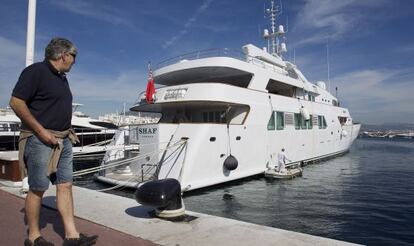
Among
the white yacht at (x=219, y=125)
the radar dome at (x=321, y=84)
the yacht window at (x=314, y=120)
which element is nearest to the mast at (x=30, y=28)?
the white yacht at (x=219, y=125)

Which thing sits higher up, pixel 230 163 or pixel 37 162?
pixel 37 162

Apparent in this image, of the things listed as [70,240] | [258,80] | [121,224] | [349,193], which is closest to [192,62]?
[258,80]

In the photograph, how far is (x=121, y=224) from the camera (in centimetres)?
432

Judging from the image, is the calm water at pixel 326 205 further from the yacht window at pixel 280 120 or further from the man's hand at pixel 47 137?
the man's hand at pixel 47 137

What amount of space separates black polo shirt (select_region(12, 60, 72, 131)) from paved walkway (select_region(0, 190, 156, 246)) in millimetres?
1324

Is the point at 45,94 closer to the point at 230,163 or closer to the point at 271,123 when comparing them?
the point at 230,163

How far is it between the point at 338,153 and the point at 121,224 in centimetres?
2437

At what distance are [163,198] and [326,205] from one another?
23.2 ft

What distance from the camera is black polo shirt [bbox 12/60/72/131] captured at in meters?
3.05

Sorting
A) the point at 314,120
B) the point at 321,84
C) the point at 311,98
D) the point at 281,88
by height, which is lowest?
the point at 314,120

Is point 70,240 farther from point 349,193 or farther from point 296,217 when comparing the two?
point 349,193

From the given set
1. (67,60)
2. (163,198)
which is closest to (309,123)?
(163,198)

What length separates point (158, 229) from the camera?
13.5 feet

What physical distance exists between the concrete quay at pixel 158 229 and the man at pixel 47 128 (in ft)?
1.82
